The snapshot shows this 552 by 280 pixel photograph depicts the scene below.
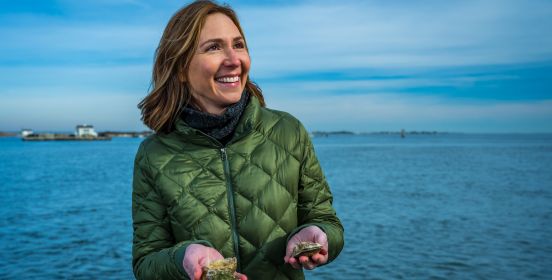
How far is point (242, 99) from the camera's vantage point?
2811mm

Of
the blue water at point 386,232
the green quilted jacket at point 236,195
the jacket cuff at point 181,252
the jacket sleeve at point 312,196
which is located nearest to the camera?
the jacket cuff at point 181,252

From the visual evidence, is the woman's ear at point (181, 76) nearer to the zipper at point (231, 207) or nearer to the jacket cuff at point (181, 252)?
the zipper at point (231, 207)

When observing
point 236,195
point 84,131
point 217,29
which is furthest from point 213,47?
point 84,131

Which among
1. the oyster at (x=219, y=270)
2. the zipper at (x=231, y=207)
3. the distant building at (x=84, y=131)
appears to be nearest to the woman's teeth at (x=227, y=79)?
the zipper at (x=231, y=207)

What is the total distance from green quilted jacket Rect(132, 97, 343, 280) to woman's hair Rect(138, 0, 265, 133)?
108mm

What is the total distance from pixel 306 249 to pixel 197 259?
479 millimetres

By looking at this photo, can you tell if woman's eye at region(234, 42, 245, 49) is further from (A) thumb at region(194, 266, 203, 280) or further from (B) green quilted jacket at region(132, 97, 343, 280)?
(A) thumb at region(194, 266, 203, 280)

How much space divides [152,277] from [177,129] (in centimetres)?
77

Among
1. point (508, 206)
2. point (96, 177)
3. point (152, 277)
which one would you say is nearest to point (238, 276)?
point (152, 277)

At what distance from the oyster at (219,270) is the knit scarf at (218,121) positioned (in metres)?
0.78

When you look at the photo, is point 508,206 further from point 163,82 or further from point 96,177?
point 96,177

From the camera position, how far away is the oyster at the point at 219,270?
6.87ft

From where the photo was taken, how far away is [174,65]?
2.75m

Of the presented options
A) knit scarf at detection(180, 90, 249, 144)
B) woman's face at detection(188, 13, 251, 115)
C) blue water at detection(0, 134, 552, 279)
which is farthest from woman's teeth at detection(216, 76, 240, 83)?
blue water at detection(0, 134, 552, 279)
